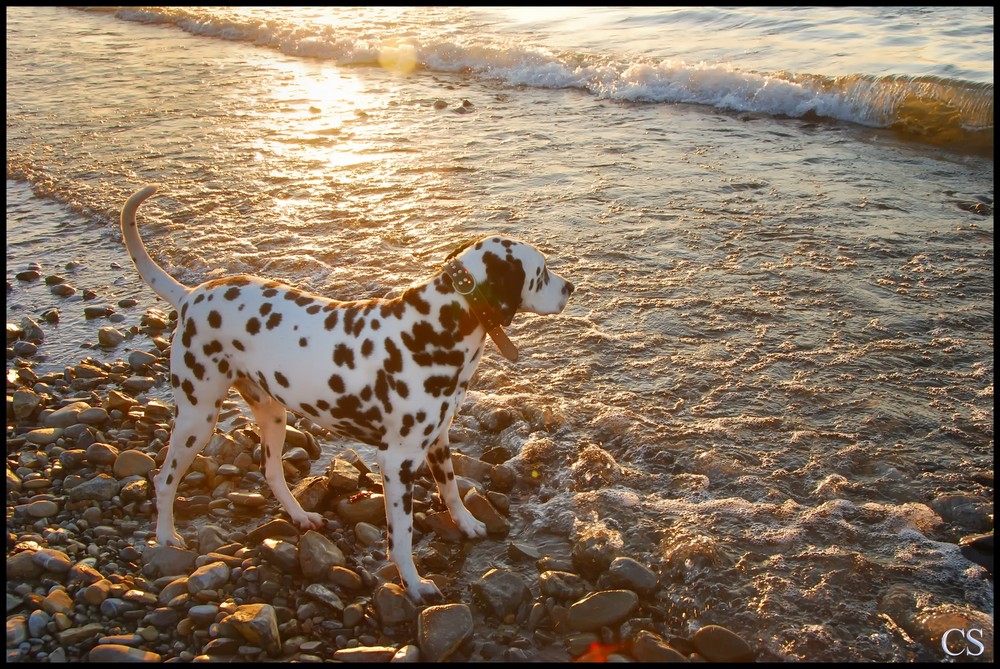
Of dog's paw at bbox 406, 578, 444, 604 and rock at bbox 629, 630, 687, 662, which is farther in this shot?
dog's paw at bbox 406, 578, 444, 604

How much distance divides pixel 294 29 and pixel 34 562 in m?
24.9

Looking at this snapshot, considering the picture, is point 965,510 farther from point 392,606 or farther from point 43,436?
point 43,436

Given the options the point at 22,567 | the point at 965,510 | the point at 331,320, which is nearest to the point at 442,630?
the point at 331,320

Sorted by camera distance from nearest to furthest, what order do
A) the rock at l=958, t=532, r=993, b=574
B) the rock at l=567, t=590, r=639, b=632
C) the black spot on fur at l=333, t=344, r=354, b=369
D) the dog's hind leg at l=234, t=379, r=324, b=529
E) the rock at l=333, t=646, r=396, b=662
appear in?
1. the rock at l=333, t=646, r=396, b=662
2. the rock at l=567, t=590, r=639, b=632
3. the black spot on fur at l=333, t=344, r=354, b=369
4. the rock at l=958, t=532, r=993, b=574
5. the dog's hind leg at l=234, t=379, r=324, b=529

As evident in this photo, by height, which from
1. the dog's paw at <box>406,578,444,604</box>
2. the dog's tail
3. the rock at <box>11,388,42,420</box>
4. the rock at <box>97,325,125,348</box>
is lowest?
the dog's paw at <box>406,578,444,604</box>

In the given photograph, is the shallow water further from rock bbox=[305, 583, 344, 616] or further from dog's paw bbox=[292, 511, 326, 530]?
dog's paw bbox=[292, 511, 326, 530]

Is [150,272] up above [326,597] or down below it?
above

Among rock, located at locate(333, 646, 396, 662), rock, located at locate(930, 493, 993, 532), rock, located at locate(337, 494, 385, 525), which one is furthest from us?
rock, located at locate(337, 494, 385, 525)

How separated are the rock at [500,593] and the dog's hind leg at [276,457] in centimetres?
133

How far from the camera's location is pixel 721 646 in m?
4.54

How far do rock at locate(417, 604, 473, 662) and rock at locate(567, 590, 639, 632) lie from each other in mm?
630

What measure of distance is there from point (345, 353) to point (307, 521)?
1418mm

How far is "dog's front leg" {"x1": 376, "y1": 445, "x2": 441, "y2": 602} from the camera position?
16.2ft

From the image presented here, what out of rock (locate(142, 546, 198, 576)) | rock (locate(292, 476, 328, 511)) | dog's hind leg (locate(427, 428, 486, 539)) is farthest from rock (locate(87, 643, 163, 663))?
dog's hind leg (locate(427, 428, 486, 539))
